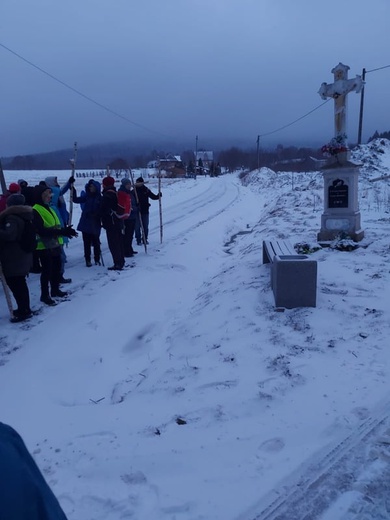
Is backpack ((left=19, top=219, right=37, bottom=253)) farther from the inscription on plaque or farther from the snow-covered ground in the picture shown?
the inscription on plaque

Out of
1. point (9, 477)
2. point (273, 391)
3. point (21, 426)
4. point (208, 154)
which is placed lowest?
point (21, 426)

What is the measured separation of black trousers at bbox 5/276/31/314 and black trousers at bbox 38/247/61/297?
52cm

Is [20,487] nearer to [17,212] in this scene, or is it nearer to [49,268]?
[17,212]

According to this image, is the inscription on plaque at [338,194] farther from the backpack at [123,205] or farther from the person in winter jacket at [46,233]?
the person in winter jacket at [46,233]

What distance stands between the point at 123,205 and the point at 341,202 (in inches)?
190

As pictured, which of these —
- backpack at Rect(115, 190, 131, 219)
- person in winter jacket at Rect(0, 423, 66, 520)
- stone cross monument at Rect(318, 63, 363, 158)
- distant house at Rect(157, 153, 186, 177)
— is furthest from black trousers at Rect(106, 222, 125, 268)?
distant house at Rect(157, 153, 186, 177)

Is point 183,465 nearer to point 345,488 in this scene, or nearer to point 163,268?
point 345,488

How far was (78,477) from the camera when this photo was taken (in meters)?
3.05

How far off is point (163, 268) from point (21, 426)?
5468mm

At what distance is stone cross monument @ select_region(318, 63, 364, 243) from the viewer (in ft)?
29.6

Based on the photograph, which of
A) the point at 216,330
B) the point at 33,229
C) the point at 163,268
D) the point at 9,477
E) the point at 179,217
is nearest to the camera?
the point at 9,477

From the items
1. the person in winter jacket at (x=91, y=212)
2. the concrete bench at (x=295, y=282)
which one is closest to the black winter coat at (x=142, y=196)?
the person in winter jacket at (x=91, y=212)

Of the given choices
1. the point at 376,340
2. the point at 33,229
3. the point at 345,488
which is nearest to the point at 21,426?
the point at 345,488

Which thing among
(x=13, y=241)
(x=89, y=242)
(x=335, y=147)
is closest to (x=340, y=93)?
(x=335, y=147)
